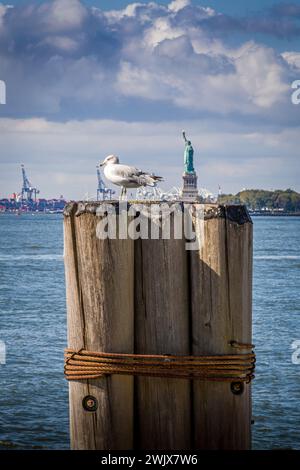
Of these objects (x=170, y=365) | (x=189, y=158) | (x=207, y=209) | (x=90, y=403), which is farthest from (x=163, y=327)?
(x=189, y=158)

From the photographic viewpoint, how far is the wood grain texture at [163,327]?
4.86 meters

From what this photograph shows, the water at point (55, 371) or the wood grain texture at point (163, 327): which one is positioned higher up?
the wood grain texture at point (163, 327)

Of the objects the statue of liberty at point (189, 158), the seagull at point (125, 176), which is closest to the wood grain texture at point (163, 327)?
the seagull at point (125, 176)

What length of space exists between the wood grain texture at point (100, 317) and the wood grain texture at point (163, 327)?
7 cm

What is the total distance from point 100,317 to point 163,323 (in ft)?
1.19

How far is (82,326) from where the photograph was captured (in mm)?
4883

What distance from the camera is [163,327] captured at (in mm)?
4891

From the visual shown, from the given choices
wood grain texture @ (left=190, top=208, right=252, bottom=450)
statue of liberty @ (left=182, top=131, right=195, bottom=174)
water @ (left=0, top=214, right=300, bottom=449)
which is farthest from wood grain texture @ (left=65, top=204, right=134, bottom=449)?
statue of liberty @ (left=182, top=131, right=195, bottom=174)

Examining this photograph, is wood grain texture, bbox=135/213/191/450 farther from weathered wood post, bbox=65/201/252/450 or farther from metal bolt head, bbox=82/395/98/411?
metal bolt head, bbox=82/395/98/411

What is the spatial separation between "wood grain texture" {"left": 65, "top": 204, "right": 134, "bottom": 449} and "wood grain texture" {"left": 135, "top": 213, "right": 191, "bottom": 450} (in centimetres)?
7

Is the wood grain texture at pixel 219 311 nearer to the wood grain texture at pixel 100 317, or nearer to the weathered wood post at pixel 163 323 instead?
the weathered wood post at pixel 163 323

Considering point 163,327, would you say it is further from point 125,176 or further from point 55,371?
point 55,371
